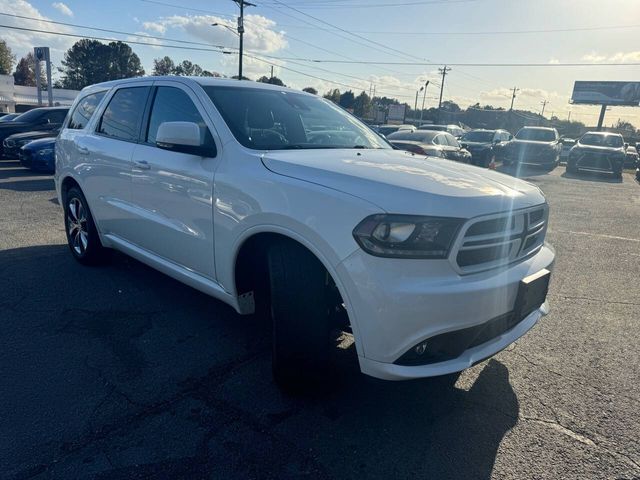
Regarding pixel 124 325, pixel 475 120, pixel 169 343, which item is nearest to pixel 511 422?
pixel 169 343

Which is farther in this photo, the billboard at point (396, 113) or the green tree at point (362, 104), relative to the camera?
the green tree at point (362, 104)

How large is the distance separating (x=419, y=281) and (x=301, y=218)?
0.68m

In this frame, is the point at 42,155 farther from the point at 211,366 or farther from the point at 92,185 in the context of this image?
the point at 211,366

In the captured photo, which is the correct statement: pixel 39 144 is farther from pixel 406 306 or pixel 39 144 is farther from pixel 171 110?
pixel 406 306

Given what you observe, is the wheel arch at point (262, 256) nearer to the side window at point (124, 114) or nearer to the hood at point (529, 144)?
the side window at point (124, 114)

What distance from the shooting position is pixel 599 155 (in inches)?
713

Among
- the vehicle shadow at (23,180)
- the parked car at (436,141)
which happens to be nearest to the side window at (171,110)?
the vehicle shadow at (23,180)

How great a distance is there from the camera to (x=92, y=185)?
14.5 feet

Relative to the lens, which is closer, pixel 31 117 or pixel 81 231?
pixel 81 231

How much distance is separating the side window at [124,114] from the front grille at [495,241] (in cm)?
289

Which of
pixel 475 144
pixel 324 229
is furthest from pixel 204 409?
pixel 475 144

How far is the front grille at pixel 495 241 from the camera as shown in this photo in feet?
7.25

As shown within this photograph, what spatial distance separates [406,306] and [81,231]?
405cm

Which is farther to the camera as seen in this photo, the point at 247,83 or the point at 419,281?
the point at 247,83
